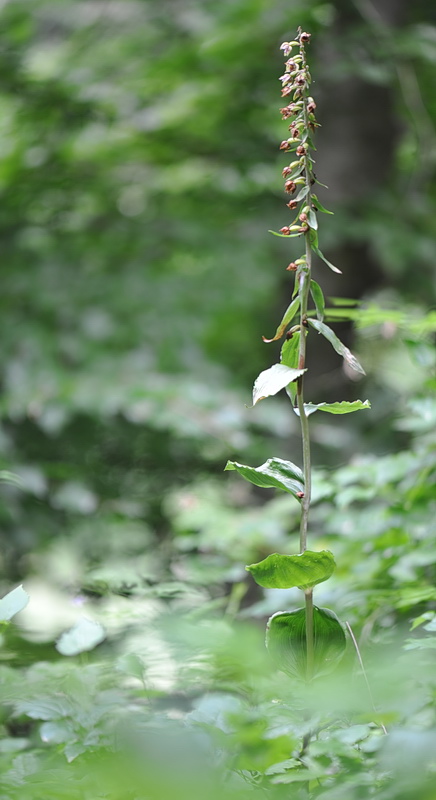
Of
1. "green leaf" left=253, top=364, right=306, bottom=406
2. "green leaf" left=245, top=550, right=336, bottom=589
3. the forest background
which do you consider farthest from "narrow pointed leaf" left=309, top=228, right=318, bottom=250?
the forest background

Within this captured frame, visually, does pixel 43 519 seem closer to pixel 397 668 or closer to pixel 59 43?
pixel 397 668

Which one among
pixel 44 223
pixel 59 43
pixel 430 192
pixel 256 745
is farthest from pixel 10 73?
pixel 256 745

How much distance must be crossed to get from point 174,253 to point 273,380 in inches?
97.7

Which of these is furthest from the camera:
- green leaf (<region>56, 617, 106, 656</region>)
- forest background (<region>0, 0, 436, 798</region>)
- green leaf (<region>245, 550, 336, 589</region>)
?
forest background (<region>0, 0, 436, 798</region>)

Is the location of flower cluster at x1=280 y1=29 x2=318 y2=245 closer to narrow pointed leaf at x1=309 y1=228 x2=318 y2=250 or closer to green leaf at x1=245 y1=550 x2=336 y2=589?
narrow pointed leaf at x1=309 y1=228 x2=318 y2=250

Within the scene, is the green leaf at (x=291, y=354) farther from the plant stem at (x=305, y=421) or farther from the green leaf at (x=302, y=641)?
the green leaf at (x=302, y=641)

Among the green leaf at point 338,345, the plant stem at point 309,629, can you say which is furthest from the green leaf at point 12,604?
the green leaf at point 338,345

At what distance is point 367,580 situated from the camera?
1305 millimetres

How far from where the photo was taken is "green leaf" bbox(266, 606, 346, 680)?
0.74 m

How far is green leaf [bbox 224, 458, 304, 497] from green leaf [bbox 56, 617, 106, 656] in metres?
0.35

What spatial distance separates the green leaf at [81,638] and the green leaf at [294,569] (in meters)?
0.32

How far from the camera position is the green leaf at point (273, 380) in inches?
27.5

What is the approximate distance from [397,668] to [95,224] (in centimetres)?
265

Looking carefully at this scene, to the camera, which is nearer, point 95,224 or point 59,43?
point 95,224
